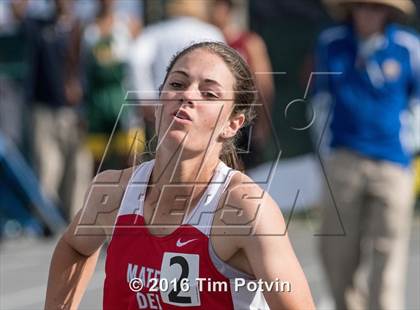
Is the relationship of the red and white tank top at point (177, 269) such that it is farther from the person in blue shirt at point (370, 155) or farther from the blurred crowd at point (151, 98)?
the person in blue shirt at point (370, 155)

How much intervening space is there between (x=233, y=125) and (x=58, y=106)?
921 cm

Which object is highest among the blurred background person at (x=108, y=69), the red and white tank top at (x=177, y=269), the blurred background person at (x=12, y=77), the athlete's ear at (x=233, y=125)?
the athlete's ear at (x=233, y=125)

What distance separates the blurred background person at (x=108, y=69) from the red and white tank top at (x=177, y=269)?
7.51 meters

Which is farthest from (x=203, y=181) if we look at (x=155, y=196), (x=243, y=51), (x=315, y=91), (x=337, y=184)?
(x=243, y=51)

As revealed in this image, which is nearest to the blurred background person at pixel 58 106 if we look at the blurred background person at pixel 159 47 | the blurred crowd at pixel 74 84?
the blurred crowd at pixel 74 84

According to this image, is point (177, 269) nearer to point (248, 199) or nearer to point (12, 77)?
point (248, 199)

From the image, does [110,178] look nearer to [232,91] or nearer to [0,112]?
[232,91]

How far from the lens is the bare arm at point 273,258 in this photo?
3.56 metres

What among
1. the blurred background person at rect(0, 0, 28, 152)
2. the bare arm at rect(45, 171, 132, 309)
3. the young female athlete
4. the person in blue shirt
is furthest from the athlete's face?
the blurred background person at rect(0, 0, 28, 152)

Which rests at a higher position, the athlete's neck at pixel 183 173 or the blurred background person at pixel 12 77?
the athlete's neck at pixel 183 173

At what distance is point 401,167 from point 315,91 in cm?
84

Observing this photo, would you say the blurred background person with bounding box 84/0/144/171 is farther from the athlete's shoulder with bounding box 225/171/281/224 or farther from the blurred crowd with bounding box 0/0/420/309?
the athlete's shoulder with bounding box 225/171/281/224

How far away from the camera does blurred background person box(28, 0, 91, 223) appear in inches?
501

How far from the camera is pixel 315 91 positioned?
8234 millimetres
